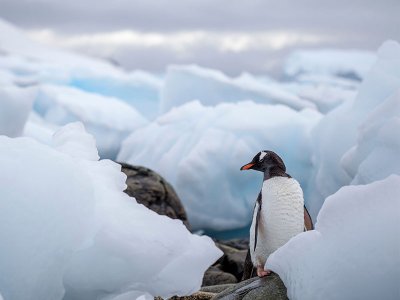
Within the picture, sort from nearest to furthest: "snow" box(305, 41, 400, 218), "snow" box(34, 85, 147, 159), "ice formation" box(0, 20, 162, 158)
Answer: "snow" box(305, 41, 400, 218) < "snow" box(34, 85, 147, 159) < "ice formation" box(0, 20, 162, 158)

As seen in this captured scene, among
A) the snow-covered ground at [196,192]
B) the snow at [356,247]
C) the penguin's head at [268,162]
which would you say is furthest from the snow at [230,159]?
the snow at [356,247]

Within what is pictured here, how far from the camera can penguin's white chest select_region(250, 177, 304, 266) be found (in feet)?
10.5

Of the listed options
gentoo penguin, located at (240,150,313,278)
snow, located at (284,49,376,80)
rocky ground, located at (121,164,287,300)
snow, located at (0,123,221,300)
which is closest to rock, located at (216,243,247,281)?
rocky ground, located at (121,164,287,300)

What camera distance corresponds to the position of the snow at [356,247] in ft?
7.14

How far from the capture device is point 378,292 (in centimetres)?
221

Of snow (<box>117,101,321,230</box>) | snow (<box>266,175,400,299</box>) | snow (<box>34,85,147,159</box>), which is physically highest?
snow (<box>266,175,400,299</box>)

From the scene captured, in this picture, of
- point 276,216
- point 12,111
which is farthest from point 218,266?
point 12,111

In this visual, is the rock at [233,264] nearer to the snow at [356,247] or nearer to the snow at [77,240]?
the snow at [77,240]

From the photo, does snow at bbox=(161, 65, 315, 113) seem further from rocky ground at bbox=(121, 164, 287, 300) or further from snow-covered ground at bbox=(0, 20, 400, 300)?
rocky ground at bbox=(121, 164, 287, 300)

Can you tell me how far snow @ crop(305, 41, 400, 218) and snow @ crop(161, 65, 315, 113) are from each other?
3.53m

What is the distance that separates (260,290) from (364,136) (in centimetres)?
305

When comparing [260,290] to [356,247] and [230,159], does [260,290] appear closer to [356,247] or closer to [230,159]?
[356,247]

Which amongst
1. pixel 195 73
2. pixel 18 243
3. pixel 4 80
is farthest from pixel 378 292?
pixel 4 80

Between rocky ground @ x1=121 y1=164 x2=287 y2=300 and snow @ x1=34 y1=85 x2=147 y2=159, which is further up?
rocky ground @ x1=121 y1=164 x2=287 y2=300
